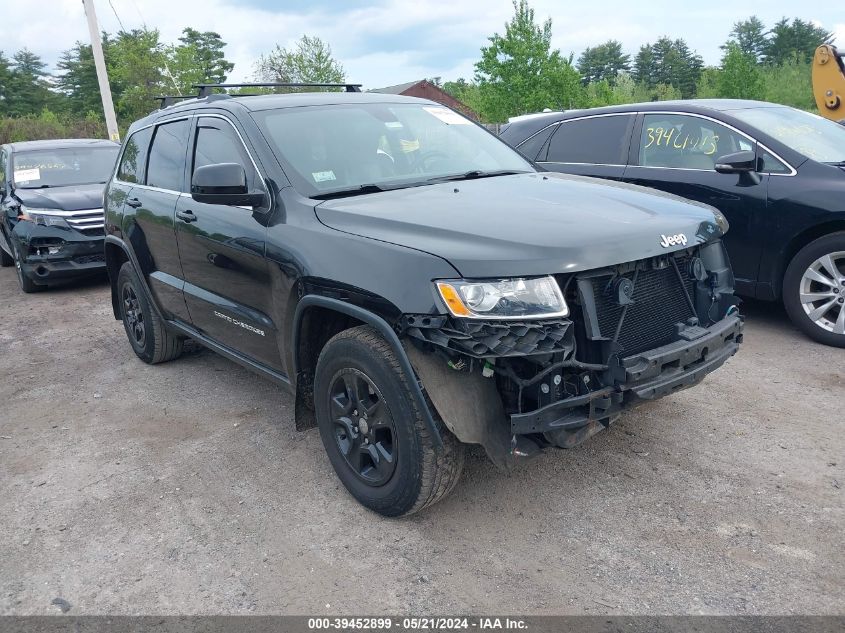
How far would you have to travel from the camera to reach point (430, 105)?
4.54 m

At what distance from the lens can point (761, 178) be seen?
525cm

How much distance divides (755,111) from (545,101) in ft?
66.0

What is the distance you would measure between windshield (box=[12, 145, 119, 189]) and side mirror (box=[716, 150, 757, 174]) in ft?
24.2

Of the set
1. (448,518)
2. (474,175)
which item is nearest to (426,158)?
(474,175)

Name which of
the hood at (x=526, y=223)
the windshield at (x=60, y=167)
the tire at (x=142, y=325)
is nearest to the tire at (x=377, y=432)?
the hood at (x=526, y=223)

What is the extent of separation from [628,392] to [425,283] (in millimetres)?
919

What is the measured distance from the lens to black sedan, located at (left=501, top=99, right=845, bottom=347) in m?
5.01

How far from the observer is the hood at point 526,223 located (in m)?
2.66

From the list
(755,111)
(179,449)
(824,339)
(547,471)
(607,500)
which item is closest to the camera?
(607,500)

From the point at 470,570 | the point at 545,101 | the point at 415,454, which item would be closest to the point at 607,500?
the point at 470,570

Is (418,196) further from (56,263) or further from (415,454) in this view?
(56,263)

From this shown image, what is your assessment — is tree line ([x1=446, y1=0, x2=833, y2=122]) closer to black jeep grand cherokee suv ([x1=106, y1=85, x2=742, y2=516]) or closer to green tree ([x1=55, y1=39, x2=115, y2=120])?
black jeep grand cherokee suv ([x1=106, y1=85, x2=742, y2=516])

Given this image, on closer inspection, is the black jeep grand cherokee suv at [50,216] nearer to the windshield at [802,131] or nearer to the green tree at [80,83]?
the windshield at [802,131]

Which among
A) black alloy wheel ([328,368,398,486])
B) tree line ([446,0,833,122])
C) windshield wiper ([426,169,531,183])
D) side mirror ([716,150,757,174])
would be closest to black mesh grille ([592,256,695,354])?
black alloy wheel ([328,368,398,486])
